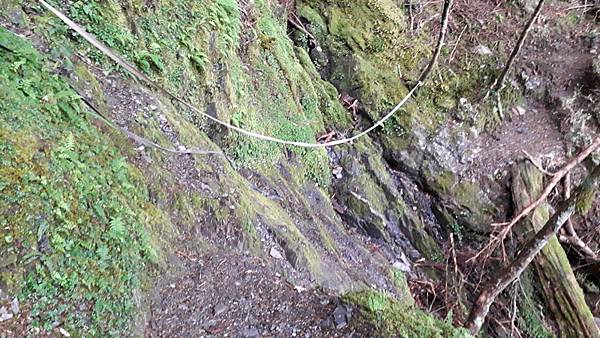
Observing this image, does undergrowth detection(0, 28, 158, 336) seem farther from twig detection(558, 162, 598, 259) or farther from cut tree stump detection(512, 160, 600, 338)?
twig detection(558, 162, 598, 259)

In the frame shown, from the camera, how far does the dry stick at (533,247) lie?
170 inches

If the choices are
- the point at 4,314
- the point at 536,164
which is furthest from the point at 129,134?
the point at 536,164

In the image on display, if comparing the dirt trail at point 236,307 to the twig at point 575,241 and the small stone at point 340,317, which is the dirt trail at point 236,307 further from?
the twig at point 575,241

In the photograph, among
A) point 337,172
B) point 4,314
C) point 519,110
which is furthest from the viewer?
point 519,110

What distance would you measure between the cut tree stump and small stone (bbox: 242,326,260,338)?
19.1 ft

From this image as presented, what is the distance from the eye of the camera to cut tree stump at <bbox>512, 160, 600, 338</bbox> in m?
6.66

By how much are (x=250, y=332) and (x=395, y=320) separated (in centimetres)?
103

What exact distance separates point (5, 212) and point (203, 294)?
1424 mm

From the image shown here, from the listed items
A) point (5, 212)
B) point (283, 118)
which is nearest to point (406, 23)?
point (283, 118)

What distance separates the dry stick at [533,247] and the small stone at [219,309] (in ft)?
10.5

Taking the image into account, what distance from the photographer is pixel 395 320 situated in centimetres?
301

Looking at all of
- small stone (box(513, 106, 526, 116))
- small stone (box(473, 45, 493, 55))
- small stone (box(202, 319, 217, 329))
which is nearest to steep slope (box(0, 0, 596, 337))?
small stone (box(202, 319, 217, 329))

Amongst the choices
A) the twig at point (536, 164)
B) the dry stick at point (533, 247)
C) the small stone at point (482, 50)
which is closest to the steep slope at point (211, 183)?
the dry stick at point (533, 247)

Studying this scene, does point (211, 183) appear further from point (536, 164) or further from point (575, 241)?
point (575, 241)
